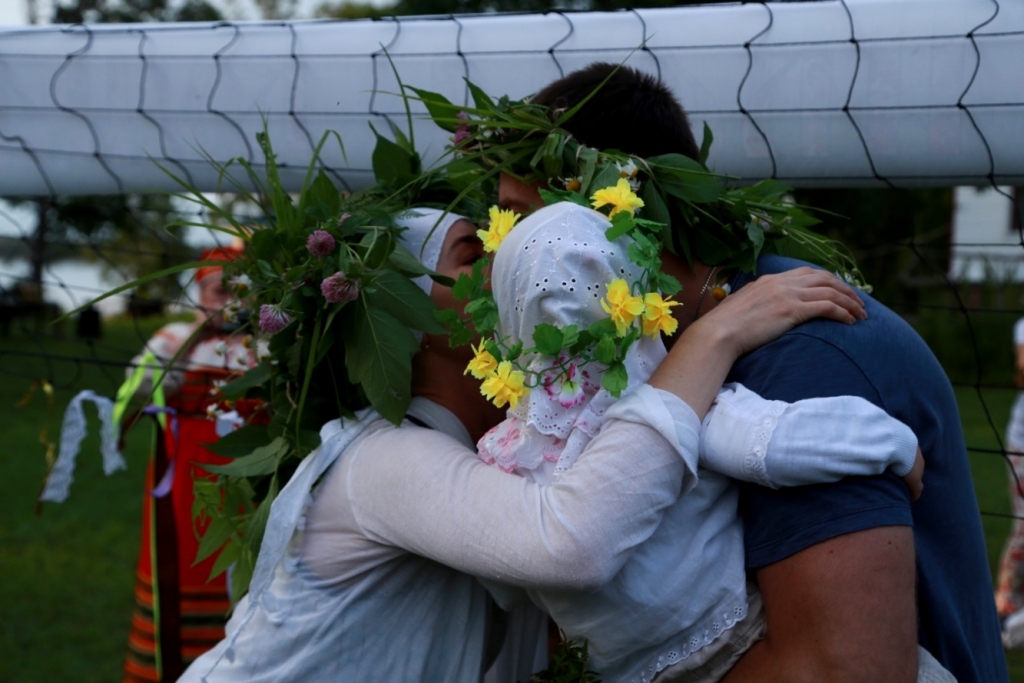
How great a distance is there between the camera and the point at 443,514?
1765 millimetres

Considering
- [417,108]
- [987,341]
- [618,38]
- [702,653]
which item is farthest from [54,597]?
[987,341]

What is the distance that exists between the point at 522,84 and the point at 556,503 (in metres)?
1.40

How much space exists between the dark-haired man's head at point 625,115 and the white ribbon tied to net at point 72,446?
251 cm

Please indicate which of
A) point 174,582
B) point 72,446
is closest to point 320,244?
point 72,446

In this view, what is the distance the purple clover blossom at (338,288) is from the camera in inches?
77.3

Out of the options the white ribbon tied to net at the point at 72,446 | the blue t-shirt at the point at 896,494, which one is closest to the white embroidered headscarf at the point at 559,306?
the blue t-shirt at the point at 896,494

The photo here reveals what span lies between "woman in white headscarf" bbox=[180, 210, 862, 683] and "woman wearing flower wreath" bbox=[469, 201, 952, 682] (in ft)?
0.16

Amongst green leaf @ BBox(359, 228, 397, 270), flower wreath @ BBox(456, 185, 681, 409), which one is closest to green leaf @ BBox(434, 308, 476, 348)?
flower wreath @ BBox(456, 185, 681, 409)

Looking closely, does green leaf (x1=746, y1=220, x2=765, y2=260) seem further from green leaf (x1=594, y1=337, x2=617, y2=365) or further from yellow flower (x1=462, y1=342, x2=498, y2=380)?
yellow flower (x1=462, y1=342, x2=498, y2=380)

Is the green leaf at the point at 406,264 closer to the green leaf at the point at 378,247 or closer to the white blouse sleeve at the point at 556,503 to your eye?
the green leaf at the point at 378,247

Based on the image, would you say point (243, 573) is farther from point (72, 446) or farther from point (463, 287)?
point (72, 446)

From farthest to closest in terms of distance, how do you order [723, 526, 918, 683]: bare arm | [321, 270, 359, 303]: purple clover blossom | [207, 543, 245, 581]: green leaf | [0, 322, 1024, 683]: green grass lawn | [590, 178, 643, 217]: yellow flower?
[0, 322, 1024, 683]: green grass lawn < [207, 543, 245, 581]: green leaf < [321, 270, 359, 303]: purple clover blossom < [590, 178, 643, 217]: yellow flower < [723, 526, 918, 683]: bare arm

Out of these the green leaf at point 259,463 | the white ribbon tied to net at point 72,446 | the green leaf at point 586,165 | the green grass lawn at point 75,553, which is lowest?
the green grass lawn at point 75,553

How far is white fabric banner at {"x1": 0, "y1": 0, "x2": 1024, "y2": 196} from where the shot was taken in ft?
7.80
